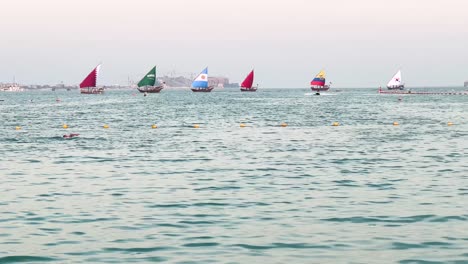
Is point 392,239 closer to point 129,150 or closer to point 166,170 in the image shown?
point 166,170

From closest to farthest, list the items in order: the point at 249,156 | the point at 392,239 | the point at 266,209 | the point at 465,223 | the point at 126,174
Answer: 1. the point at 392,239
2. the point at 465,223
3. the point at 266,209
4. the point at 126,174
5. the point at 249,156

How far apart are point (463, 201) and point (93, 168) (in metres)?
16.5

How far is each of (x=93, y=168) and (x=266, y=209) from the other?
13508 millimetres

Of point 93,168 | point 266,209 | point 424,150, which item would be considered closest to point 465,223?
point 266,209

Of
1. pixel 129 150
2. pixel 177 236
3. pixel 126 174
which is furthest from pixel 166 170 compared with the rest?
pixel 177 236

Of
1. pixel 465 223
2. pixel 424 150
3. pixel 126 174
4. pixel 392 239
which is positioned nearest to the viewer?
pixel 392 239

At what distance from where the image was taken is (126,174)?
3173cm

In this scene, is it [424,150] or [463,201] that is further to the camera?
[424,150]

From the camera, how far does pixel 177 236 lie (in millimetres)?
18766

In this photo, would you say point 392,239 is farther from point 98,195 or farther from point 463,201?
point 98,195

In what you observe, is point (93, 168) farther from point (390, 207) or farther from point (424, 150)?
point (424, 150)

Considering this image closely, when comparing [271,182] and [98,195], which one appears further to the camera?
[271,182]

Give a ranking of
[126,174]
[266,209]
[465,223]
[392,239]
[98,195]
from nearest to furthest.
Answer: [392,239], [465,223], [266,209], [98,195], [126,174]

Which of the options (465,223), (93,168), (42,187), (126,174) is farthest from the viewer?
(93,168)
